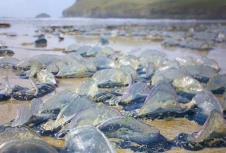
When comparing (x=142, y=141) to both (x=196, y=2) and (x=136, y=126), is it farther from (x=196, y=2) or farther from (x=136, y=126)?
(x=196, y=2)

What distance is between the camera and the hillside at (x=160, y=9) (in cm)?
6129

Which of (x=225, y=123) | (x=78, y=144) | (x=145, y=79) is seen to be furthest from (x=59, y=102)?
(x=145, y=79)

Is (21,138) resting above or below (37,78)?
above

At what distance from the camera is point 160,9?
A: 78.3 m

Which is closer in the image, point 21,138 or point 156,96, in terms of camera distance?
point 21,138

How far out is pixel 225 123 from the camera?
10.3ft

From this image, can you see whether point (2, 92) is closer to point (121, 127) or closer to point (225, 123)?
point (121, 127)

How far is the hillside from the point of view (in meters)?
61.3

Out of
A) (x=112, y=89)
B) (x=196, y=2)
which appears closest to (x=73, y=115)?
(x=112, y=89)

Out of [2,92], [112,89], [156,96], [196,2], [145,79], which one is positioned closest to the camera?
[156,96]

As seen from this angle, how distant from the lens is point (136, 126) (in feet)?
10.2

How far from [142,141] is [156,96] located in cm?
85

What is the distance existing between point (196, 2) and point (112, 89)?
70.3 m

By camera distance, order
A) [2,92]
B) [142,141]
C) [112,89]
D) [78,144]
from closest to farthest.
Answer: [78,144], [142,141], [2,92], [112,89]
